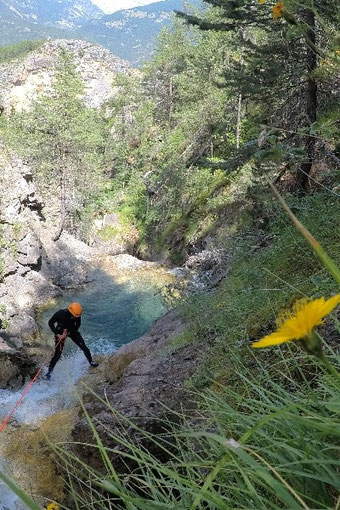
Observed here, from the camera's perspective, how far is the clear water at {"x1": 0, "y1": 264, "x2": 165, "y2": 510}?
709 cm

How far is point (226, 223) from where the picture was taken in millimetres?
15453

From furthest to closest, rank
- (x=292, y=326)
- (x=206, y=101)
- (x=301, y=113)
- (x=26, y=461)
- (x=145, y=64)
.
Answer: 1. (x=145, y=64)
2. (x=206, y=101)
3. (x=301, y=113)
4. (x=26, y=461)
5. (x=292, y=326)

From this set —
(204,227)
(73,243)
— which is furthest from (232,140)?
(73,243)

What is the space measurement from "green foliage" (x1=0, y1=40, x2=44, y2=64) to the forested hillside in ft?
149

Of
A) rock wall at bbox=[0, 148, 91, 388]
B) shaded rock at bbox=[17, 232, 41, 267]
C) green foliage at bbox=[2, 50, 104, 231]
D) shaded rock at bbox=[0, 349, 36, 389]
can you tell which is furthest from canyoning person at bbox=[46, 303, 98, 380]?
green foliage at bbox=[2, 50, 104, 231]

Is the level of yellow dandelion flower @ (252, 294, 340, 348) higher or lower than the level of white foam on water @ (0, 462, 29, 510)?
higher

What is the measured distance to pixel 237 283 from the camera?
261 inches

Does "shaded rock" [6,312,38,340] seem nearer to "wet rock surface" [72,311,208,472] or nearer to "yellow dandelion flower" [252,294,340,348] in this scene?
"wet rock surface" [72,311,208,472]

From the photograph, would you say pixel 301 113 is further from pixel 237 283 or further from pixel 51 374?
pixel 51 374

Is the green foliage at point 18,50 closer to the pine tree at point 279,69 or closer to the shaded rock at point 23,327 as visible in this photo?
the shaded rock at point 23,327

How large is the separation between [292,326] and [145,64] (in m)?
35.0

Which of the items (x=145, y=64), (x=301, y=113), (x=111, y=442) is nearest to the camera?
(x=111, y=442)

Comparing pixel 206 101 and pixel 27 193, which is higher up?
pixel 206 101

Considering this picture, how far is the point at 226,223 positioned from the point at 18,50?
80288 mm
